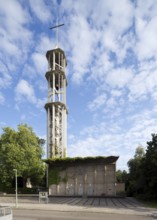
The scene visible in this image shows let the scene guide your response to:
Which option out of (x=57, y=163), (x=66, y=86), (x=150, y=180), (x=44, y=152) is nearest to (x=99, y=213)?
(x=150, y=180)

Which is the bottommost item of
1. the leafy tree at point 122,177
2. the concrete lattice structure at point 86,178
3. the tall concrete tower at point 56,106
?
the leafy tree at point 122,177

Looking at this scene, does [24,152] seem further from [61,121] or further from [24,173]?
[61,121]

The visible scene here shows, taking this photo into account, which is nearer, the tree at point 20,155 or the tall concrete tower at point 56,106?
the tree at point 20,155

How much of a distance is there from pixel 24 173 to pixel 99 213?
34.1 metres

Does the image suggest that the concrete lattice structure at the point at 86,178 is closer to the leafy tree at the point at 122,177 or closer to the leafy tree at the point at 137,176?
the leafy tree at the point at 137,176

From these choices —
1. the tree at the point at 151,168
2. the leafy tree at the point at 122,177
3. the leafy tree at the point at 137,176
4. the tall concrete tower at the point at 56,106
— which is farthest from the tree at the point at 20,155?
the tree at the point at 151,168

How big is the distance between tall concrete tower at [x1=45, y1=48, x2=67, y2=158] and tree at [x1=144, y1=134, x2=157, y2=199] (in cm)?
3234

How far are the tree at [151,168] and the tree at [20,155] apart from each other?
27.7 meters

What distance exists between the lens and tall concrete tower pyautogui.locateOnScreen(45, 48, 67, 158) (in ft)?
227

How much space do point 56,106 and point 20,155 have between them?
741 inches

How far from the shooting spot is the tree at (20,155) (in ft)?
184

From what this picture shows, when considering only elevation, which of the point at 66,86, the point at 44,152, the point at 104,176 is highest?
the point at 66,86

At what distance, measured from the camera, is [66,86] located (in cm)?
7888

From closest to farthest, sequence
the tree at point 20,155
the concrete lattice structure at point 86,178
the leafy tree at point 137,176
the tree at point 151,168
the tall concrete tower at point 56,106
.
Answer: the tree at point 151,168 < the leafy tree at point 137,176 < the concrete lattice structure at point 86,178 < the tree at point 20,155 < the tall concrete tower at point 56,106
